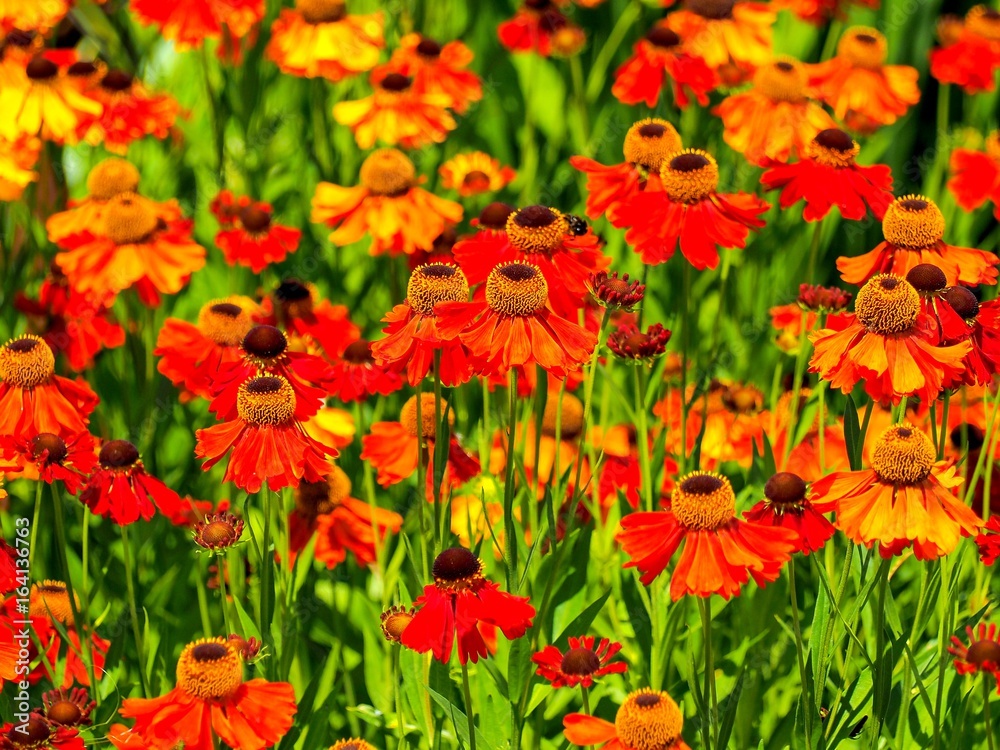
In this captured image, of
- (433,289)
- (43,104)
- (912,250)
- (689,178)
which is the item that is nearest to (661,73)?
(689,178)

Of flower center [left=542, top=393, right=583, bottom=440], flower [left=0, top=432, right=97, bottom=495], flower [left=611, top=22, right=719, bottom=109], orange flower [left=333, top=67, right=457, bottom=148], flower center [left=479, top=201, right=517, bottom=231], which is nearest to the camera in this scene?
flower [left=0, top=432, right=97, bottom=495]

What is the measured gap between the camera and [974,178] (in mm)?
2703

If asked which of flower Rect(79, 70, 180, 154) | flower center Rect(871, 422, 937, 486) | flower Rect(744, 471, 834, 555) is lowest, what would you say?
flower Rect(79, 70, 180, 154)

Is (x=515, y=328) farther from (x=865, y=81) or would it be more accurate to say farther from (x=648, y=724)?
(x=865, y=81)

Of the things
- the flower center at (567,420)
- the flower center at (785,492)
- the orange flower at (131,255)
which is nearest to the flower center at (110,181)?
the orange flower at (131,255)

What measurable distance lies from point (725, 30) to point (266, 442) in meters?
1.68

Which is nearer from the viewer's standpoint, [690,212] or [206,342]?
[690,212]

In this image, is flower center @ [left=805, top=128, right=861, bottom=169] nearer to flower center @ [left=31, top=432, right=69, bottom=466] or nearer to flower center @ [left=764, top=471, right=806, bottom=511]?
flower center @ [left=764, top=471, right=806, bottom=511]

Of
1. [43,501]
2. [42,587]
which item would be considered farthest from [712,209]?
[43,501]

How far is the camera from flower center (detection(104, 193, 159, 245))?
7.88ft

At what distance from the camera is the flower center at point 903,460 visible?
141cm

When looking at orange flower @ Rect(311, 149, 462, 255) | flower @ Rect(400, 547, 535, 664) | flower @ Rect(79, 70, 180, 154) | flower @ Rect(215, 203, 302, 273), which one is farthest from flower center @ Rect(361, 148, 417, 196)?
flower @ Rect(400, 547, 535, 664)

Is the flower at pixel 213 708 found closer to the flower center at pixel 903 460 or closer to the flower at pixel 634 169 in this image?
the flower center at pixel 903 460

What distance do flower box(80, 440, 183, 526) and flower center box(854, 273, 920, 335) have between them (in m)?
0.95
